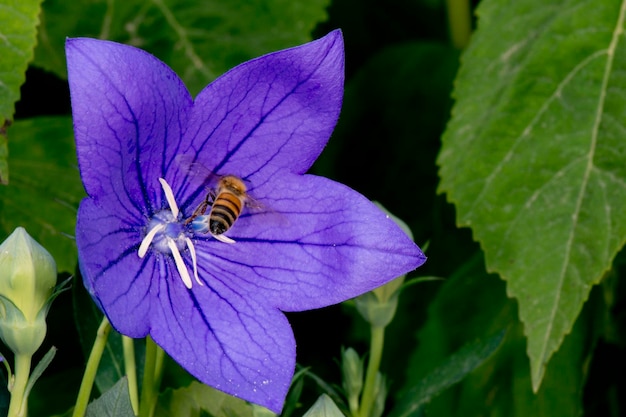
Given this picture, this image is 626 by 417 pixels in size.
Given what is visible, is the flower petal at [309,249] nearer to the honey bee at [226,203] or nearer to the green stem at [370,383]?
the honey bee at [226,203]

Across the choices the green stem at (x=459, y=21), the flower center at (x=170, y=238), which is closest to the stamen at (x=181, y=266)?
the flower center at (x=170, y=238)

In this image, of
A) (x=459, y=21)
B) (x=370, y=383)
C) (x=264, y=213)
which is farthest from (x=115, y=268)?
(x=459, y=21)

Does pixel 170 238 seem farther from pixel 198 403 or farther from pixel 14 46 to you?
pixel 14 46

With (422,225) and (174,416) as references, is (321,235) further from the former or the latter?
(422,225)

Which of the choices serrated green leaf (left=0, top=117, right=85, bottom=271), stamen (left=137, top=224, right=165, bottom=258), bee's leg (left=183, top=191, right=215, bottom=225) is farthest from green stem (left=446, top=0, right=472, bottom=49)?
stamen (left=137, top=224, right=165, bottom=258)

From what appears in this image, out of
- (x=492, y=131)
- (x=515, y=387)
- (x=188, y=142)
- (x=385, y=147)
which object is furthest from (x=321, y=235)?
(x=385, y=147)

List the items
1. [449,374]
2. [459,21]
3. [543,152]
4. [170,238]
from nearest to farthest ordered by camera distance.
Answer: [170,238]
[449,374]
[543,152]
[459,21]
